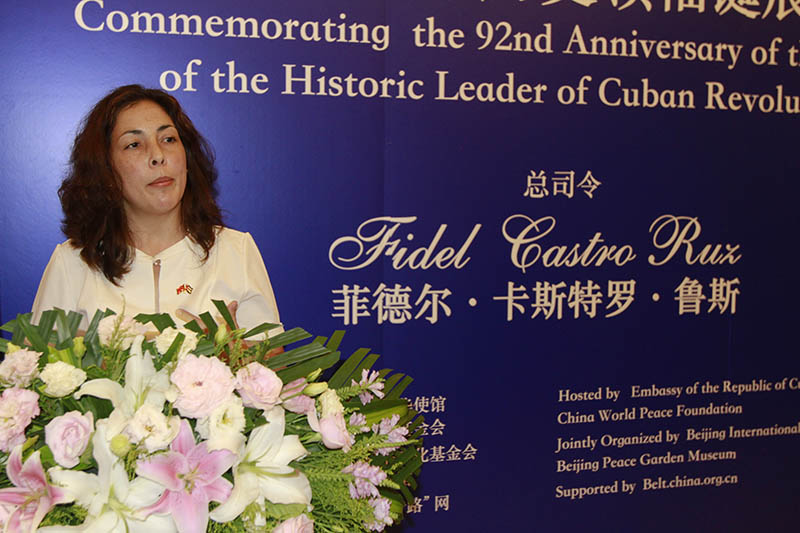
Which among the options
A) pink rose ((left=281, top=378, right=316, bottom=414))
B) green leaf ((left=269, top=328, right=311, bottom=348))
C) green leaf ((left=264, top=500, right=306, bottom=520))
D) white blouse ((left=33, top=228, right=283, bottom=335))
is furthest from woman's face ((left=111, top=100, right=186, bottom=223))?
green leaf ((left=264, top=500, right=306, bottom=520))

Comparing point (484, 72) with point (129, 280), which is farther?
point (484, 72)

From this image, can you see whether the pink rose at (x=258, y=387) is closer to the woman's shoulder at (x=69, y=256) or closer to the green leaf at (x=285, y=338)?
the green leaf at (x=285, y=338)

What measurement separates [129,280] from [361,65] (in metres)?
1.15

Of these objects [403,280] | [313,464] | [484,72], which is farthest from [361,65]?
[313,464]

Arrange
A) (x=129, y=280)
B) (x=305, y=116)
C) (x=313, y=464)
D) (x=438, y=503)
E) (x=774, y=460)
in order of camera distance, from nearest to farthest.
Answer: (x=313, y=464)
(x=129, y=280)
(x=305, y=116)
(x=438, y=503)
(x=774, y=460)

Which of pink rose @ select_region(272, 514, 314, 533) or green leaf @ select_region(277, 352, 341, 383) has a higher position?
green leaf @ select_region(277, 352, 341, 383)

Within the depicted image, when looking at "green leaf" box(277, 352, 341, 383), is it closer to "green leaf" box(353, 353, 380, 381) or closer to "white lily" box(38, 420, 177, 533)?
"green leaf" box(353, 353, 380, 381)

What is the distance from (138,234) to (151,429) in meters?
1.34

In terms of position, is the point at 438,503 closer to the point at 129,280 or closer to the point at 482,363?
the point at 482,363

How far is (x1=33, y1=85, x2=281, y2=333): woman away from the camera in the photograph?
6.28 ft

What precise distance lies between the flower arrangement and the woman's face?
0.99 meters

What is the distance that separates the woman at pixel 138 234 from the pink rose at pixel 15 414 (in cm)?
107

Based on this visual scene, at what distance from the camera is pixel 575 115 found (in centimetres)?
275

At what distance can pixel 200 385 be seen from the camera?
0.80 metres
